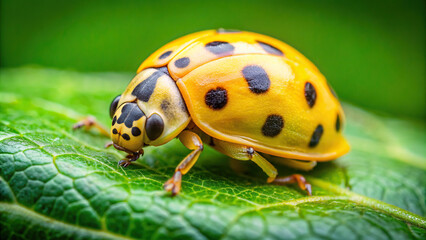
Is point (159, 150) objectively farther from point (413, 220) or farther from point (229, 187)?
point (413, 220)

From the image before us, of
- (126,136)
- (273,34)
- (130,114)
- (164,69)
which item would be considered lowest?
(126,136)

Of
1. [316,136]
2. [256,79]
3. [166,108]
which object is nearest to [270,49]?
[256,79]

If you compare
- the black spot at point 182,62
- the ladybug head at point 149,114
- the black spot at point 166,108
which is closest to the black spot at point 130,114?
the ladybug head at point 149,114

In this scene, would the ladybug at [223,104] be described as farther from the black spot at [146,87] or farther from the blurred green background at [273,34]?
→ the blurred green background at [273,34]

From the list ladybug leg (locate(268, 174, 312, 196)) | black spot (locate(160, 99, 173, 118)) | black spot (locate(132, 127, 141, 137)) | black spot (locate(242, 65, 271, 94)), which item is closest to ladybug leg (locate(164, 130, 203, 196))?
black spot (locate(160, 99, 173, 118))

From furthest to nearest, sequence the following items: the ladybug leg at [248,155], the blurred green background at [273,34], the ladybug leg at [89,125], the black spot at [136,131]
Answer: the blurred green background at [273,34] < the ladybug leg at [89,125] < the ladybug leg at [248,155] < the black spot at [136,131]

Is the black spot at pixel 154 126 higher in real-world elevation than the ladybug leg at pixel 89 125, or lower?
higher

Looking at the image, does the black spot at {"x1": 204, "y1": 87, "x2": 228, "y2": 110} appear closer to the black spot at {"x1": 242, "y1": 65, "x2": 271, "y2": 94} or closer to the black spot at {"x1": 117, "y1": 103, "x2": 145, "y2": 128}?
the black spot at {"x1": 242, "y1": 65, "x2": 271, "y2": 94}

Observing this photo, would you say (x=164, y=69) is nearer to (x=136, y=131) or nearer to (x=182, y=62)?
(x=182, y=62)
